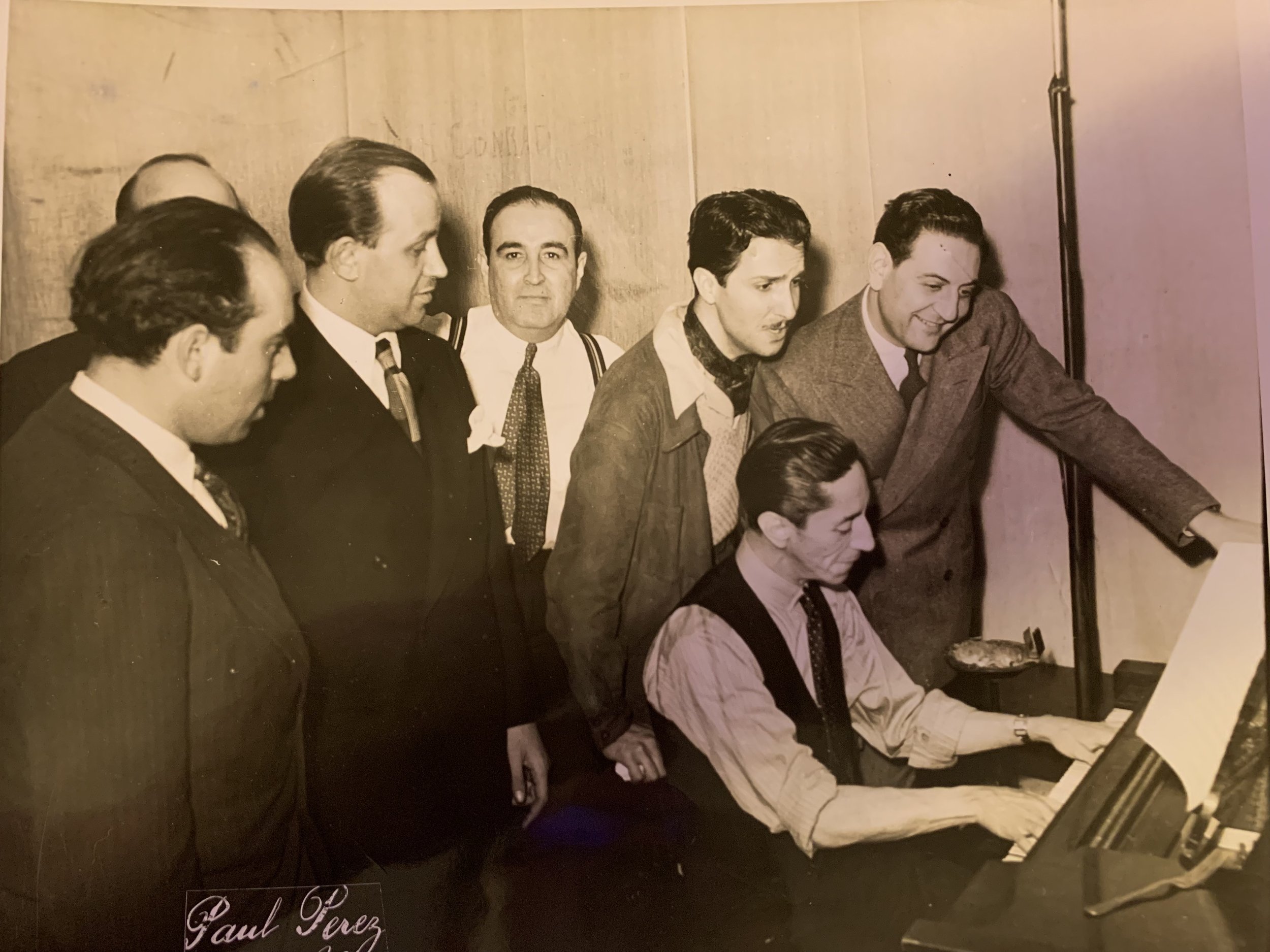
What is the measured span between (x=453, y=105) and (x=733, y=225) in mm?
458

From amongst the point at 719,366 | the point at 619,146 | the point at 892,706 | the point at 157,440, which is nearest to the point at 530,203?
the point at 619,146

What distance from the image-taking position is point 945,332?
60.1 inches

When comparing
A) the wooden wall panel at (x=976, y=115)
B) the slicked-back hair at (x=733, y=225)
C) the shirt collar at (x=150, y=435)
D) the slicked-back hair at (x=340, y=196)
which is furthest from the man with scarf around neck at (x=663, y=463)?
the shirt collar at (x=150, y=435)

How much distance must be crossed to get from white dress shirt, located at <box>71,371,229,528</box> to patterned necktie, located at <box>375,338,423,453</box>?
0.28 metres

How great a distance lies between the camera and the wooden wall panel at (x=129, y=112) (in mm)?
1407

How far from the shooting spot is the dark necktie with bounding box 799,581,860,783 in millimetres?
1433

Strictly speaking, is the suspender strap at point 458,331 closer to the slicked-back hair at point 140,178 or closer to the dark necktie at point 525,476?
the dark necktie at point 525,476

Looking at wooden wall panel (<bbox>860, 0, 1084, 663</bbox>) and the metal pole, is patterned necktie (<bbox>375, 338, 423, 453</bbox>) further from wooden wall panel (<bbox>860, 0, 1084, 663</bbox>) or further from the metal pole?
the metal pole

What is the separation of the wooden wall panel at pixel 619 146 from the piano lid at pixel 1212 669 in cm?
93

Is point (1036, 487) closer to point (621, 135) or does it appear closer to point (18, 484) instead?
point (621, 135)

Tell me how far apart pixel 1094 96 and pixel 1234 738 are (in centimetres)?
98

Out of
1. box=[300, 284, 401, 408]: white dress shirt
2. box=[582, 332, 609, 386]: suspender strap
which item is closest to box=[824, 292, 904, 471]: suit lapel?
box=[582, 332, 609, 386]: suspender strap
